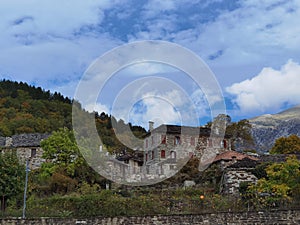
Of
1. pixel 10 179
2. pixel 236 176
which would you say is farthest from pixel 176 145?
pixel 10 179

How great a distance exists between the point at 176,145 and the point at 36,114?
3244 cm

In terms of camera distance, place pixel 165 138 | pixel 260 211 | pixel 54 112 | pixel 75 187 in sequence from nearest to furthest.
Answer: pixel 260 211, pixel 75 187, pixel 165 138, pixel 54 112

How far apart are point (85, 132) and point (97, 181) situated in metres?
10.1

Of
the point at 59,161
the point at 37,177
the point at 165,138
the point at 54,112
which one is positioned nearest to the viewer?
the point at 37,177

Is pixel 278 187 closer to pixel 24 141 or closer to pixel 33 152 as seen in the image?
pixel 33 152

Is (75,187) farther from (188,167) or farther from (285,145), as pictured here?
(285,145)

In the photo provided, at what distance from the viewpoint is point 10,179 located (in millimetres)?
23203

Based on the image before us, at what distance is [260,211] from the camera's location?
18.6 metres

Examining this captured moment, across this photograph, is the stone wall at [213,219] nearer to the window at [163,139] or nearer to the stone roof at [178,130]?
the window at [163,139]

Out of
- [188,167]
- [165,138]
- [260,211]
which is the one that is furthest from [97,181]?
[260,211]

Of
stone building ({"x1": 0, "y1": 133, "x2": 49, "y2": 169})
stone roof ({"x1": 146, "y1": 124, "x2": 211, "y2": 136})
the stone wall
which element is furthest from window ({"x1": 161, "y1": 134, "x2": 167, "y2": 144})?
the stone wall

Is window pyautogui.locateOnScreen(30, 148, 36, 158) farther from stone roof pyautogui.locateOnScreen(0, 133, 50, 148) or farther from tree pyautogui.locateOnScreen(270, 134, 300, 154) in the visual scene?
tree pyautogui.locateOnScreen(270, 134, 300, 154)

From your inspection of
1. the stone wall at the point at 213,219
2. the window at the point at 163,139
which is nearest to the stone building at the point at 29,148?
the window at the point at 163,139

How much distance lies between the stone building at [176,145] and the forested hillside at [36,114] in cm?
687
